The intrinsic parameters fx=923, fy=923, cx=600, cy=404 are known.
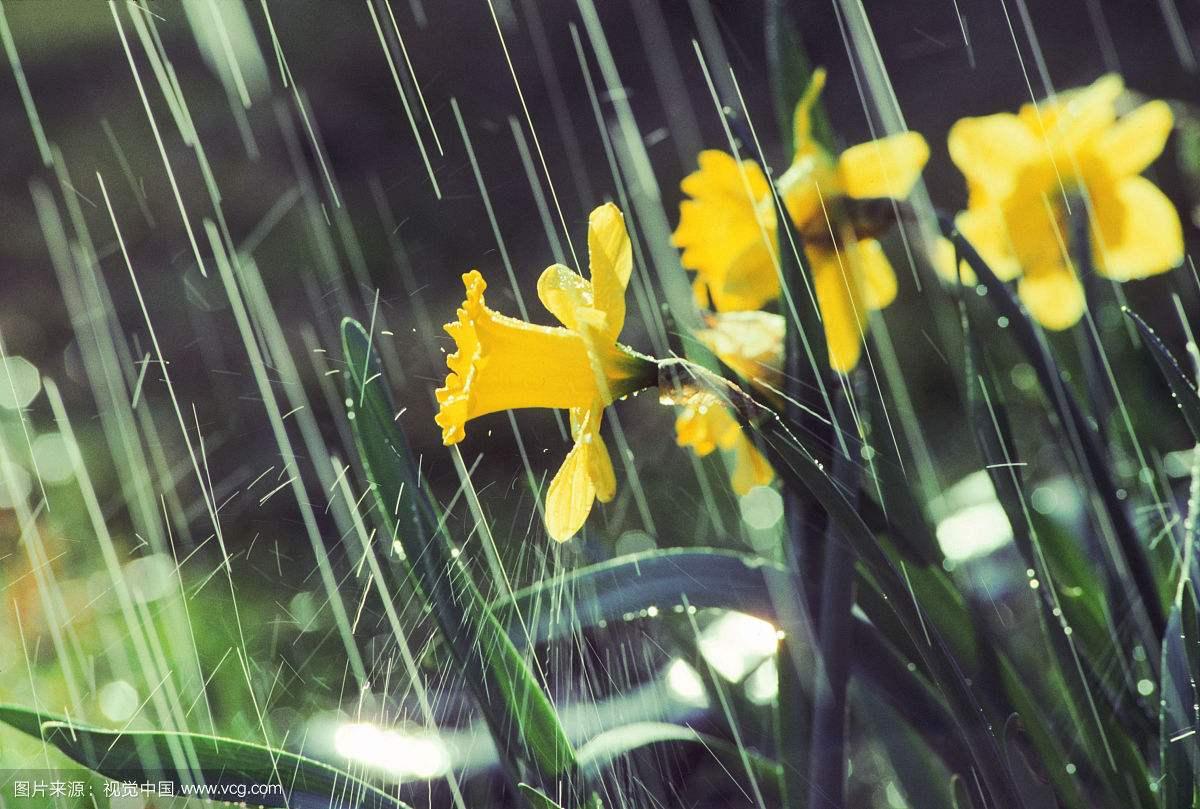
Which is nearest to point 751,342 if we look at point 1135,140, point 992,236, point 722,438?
point 722,438

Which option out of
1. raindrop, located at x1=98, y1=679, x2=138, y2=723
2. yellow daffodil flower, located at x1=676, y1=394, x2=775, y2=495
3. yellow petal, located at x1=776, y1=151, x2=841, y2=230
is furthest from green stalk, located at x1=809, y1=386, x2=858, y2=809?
raindrop, located at x1=98, y1=679, x2=138, y2=723

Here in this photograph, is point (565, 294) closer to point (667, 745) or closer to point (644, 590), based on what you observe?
point (644, 590)

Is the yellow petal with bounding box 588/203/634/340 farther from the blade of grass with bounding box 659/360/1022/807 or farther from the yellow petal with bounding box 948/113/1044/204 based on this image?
the yellow petal with bounding box 948/113/1044/204

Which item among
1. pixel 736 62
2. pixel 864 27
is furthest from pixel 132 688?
pixel 864 27

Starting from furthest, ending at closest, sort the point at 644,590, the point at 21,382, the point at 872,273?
the point at 21,382, the point at 872,273, the point at 644,590

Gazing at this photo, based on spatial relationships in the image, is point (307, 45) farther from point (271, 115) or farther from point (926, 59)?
point (926, 59)
